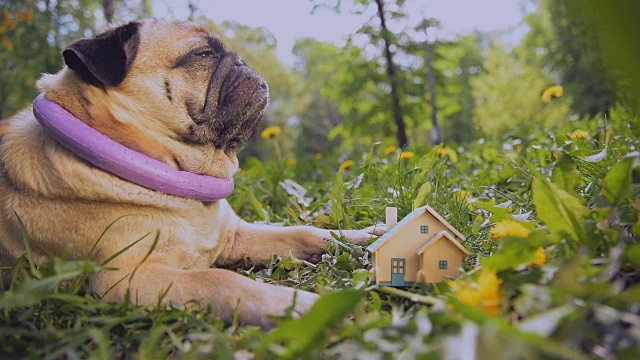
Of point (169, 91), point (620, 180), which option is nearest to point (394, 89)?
point (169, 91)

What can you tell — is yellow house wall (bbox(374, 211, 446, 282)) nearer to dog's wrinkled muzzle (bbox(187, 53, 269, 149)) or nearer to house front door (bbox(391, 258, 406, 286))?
house front door (bbox(391, 258, 406, 286))

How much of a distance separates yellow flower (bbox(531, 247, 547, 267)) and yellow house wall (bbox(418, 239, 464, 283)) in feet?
0.98

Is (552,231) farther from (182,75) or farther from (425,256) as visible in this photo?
(182,75)

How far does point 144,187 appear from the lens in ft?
6.98

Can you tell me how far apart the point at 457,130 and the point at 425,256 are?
86.1ft

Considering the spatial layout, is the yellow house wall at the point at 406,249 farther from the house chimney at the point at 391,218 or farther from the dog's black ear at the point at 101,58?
the dog's black ear at the point at 101,58

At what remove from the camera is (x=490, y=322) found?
1023 mm

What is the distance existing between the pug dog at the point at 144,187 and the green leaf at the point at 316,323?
49cm

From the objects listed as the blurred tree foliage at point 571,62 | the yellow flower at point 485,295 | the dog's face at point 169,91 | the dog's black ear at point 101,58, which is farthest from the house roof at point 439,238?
the blurred tree foliage at point 571,62

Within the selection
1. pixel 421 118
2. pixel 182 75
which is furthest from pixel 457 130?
pixel 182 75

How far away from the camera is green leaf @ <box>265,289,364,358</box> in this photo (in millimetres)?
1134

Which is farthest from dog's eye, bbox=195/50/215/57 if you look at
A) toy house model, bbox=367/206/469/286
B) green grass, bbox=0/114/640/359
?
toy house model, bbox=367/206/469/286

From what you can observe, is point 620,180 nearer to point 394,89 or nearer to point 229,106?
point 229,106

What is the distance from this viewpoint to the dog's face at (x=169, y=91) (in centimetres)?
218
